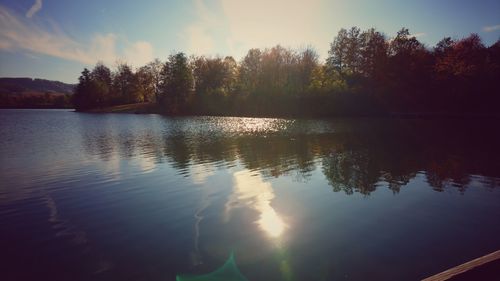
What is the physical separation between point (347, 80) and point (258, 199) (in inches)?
3422

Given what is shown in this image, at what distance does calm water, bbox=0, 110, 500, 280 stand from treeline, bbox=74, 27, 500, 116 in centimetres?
6134

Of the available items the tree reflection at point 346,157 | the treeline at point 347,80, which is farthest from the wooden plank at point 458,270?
the treeline at point 347,80

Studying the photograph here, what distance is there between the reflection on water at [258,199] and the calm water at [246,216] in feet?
0.25

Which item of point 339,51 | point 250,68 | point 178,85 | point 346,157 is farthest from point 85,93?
point 346,157

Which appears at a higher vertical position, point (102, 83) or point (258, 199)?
point (102, 83)

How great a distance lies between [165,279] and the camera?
7.68 meters

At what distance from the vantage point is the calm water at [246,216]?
8.41 metres

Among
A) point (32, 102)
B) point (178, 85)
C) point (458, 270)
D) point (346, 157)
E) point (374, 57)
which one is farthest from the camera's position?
point (32, 102)

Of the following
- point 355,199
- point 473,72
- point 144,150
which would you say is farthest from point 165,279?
point 473,72

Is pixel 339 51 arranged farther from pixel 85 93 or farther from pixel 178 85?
pixel 85 93

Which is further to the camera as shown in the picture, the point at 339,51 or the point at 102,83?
the point at 102,83

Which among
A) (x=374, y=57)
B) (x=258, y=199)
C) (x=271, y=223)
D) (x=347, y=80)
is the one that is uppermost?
(x=374, y=57)

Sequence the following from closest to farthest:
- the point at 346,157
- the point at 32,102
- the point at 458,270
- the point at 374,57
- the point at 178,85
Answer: the point at 458,270, the point at 346,157, the point at 374,57, the point at 178,85, the point at 32,102

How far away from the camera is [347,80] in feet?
302
